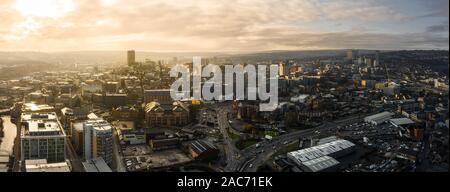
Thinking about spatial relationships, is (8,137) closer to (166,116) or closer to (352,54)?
(166,116)

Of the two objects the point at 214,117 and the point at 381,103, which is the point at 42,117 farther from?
the point at 381,103

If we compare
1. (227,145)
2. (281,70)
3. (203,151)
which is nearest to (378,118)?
(227,145)

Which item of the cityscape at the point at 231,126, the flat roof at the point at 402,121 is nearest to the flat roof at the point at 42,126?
the cityscape at the point at 231,126

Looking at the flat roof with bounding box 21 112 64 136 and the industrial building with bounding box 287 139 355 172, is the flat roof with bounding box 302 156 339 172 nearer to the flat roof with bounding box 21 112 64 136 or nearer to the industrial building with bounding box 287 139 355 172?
the industrial building with bounding box 287 139 355 172

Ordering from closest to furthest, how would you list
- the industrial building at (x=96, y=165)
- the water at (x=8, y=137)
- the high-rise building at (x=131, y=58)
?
the industrial building at (x=96, y=165) → the water at (x=8, y=137) → the high-rise building at (x=131, y=58)

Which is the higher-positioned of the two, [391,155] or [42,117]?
[42,117]

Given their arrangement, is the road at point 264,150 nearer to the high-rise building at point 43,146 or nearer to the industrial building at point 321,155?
the industrial building at point 321,155
